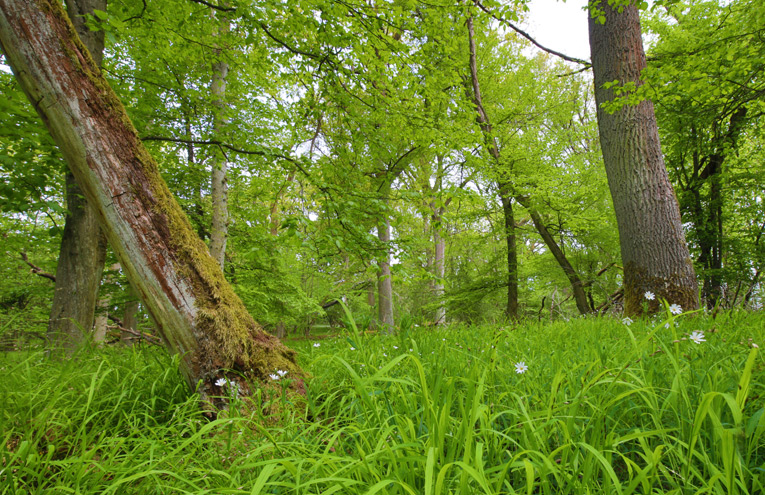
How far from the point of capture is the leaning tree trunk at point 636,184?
3398mm

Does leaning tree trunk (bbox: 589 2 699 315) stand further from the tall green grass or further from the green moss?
the tall green grass

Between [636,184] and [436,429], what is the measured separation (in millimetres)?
3999

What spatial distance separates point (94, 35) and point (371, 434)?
15.2ft

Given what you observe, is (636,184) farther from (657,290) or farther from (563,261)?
(563,261)

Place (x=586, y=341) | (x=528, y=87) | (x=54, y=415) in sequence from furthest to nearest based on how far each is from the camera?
1. (x=528, y=87)
2. (x=586, y=341)
3. (x=54, y=415)

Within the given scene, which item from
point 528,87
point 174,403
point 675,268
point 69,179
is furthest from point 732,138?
point 69,179

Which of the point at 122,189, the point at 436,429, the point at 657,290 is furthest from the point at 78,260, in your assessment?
the point at 657,290

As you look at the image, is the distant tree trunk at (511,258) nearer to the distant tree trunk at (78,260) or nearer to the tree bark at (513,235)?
the tree bark at (513,235)

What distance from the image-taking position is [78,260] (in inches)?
127

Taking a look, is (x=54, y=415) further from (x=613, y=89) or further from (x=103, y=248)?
(x=613, y=89)

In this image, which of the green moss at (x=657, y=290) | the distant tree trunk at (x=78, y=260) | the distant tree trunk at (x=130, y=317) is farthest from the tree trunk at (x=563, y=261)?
the distant tree trunk at (x=130, y=317)

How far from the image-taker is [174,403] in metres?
1.73

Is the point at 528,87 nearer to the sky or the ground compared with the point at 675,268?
nearer to the sky

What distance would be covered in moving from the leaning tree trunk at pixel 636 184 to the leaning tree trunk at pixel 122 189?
3893mm
